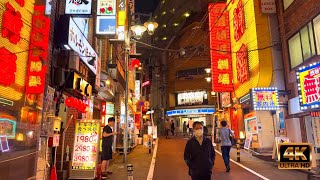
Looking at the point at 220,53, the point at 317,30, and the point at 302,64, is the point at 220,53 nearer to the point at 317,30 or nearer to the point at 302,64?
the point at 302,64

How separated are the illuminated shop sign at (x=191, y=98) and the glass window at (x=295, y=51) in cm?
3083

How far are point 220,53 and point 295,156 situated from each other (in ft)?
61.4

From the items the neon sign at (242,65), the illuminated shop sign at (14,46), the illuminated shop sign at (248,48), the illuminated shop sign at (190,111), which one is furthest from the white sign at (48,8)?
the illuminated shop sign at (190,111)

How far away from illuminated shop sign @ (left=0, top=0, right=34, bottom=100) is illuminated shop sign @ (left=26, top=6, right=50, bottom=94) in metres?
0.13

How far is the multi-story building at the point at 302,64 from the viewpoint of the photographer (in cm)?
1215

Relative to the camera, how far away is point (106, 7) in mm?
13312

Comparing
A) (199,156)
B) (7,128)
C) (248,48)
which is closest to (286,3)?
(248,48)

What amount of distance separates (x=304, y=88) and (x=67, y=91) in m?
10.0

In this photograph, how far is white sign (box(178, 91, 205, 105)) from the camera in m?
47.8

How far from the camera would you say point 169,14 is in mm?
54750

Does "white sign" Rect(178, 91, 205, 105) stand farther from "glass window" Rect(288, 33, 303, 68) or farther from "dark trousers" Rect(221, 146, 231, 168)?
"dark trousers" Rect(221, 146, 231, 168)

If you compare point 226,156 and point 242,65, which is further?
point 242,65

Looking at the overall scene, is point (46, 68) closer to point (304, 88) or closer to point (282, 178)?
point (282, 178)

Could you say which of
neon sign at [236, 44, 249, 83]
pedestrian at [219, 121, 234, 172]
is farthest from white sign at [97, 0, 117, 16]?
neon sign at [236, 44, 249, 83]
